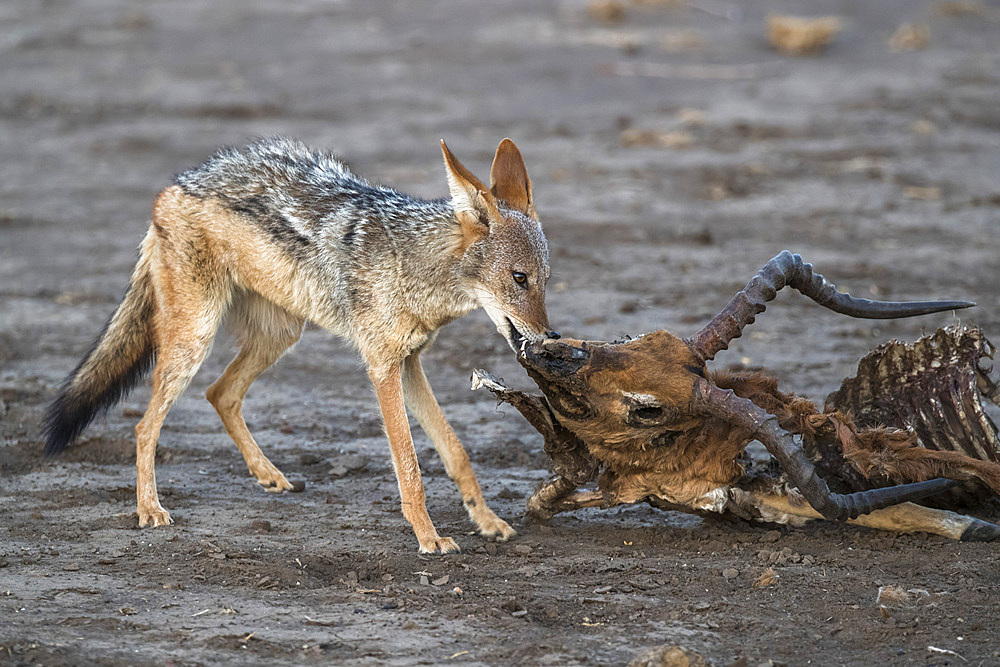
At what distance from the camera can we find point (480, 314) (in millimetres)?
9773

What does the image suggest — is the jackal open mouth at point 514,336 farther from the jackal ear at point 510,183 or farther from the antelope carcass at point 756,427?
the jackal ear at point 510,183

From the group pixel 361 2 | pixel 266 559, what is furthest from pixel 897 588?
pixel 361 2

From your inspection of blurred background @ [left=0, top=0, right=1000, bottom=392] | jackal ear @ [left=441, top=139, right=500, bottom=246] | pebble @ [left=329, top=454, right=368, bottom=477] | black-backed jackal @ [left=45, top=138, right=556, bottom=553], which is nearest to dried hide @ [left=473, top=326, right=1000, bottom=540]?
black-backed jackal @ [left=45, top=138, right=556, bottom=553]

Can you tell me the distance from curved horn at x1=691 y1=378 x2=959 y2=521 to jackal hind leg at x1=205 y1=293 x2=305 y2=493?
8.98 ft

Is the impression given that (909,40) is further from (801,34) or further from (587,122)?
(587,122)

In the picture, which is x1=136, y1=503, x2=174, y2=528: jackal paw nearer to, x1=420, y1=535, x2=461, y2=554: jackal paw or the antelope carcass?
x1=420, y1=535, x2=461, y2=554: jackal paw

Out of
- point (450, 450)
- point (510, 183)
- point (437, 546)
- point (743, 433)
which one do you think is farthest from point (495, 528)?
point (510, 183)

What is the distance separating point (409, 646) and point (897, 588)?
2143 millimetres

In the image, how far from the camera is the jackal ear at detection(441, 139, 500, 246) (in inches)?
214

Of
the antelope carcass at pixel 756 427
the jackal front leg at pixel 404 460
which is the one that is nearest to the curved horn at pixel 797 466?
the antelope carcass at pixel 756 427

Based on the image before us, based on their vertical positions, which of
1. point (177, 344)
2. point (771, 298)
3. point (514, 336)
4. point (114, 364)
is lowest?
point (114, 364)

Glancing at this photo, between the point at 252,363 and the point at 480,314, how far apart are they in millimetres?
3359

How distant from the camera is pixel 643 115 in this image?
16.3 metres

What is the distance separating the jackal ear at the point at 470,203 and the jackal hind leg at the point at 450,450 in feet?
2.84
